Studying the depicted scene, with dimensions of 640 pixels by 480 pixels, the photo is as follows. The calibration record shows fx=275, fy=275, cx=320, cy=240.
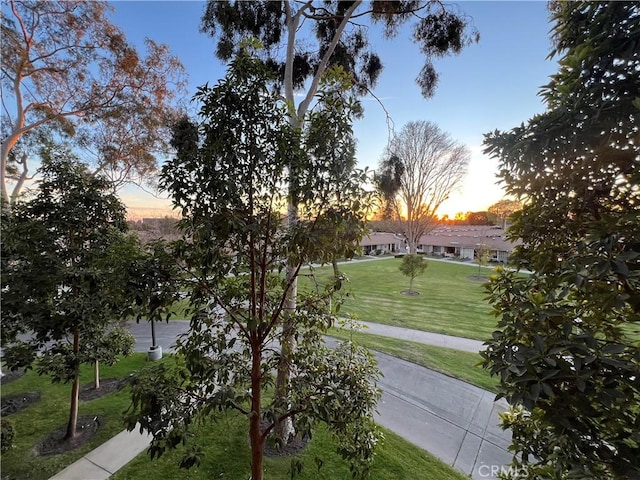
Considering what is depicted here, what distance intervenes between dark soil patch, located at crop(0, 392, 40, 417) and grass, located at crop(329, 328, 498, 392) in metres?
5.56

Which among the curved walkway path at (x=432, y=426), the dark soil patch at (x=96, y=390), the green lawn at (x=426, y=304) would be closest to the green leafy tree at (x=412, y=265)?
the green lawn at (x=426, y=304)

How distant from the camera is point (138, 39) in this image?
27.1 ft

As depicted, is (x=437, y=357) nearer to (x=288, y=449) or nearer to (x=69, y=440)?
(x=288, y=449)

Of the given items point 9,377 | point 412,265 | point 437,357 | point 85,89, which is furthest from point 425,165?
point 9,377

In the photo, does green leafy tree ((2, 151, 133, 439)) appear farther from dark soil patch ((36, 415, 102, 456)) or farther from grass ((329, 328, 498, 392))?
grass ((329, 328, 498, 392))

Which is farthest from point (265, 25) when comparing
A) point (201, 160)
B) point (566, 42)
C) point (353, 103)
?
point (566, 42)

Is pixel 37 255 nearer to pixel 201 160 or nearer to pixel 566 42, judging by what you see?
pixel 201 160

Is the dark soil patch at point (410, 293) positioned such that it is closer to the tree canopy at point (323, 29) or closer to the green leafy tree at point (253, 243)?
the tree canopy at point (323, 29)

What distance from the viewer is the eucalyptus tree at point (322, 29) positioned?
156 inches

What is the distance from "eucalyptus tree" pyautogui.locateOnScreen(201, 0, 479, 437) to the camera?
3971mm

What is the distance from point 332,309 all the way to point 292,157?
1.21 m

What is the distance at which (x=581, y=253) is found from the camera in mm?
1240

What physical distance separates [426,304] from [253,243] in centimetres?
1155

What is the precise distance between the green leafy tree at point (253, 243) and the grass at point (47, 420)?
2.89 metres
